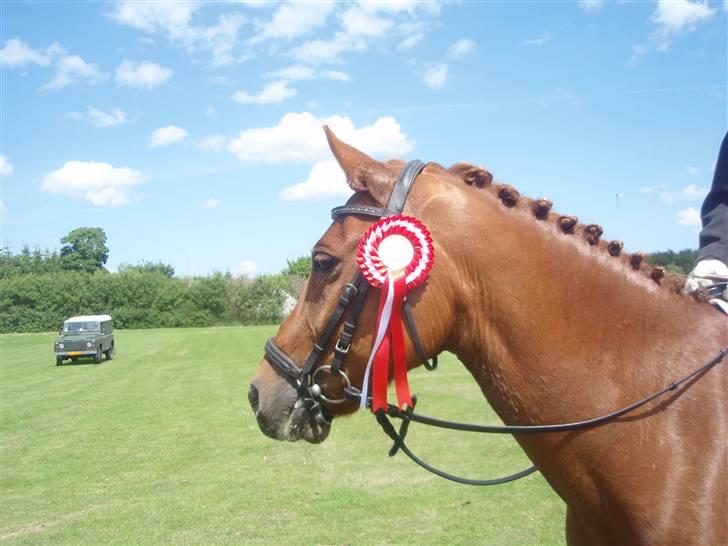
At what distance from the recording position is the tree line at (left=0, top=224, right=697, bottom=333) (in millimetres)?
59250

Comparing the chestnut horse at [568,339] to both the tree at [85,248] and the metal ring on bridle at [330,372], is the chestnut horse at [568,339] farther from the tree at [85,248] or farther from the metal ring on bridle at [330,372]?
the tree at [85,248]

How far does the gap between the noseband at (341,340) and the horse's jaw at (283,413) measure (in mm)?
28

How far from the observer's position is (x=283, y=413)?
257cm

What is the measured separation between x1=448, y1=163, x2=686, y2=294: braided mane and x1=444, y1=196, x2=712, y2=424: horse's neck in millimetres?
47

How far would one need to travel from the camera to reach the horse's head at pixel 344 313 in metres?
2.37

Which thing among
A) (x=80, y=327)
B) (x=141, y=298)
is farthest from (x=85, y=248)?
(x=80, y=327)

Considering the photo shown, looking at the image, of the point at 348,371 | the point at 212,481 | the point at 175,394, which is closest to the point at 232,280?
the point at 175,394

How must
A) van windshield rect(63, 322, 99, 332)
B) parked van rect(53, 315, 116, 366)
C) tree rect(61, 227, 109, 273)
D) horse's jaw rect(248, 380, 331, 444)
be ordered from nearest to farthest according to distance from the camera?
horse's jaw rect(248, 380, 331, 444)
parked van rect(53, 315, 116, 366)
van windshield rect(63, 322, 99, 332)
tree rect(61, 227, 109, 273)

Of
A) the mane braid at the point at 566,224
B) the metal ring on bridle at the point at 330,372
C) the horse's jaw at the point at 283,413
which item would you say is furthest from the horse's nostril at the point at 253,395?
the mane braid at the point at 566,224

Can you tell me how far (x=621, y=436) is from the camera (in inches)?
87.1

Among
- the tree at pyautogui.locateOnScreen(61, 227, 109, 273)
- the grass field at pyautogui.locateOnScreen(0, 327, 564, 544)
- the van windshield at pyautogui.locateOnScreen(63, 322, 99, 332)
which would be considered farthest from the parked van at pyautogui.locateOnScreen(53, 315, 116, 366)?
the tree at pyautogui.locateOnScreen(61, 227, 109, 273)

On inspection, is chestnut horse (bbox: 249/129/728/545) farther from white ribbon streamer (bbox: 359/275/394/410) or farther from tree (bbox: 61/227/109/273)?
tree (bbox: 61/227/109/273)

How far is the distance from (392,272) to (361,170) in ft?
1.72

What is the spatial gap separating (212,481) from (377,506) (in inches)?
128
